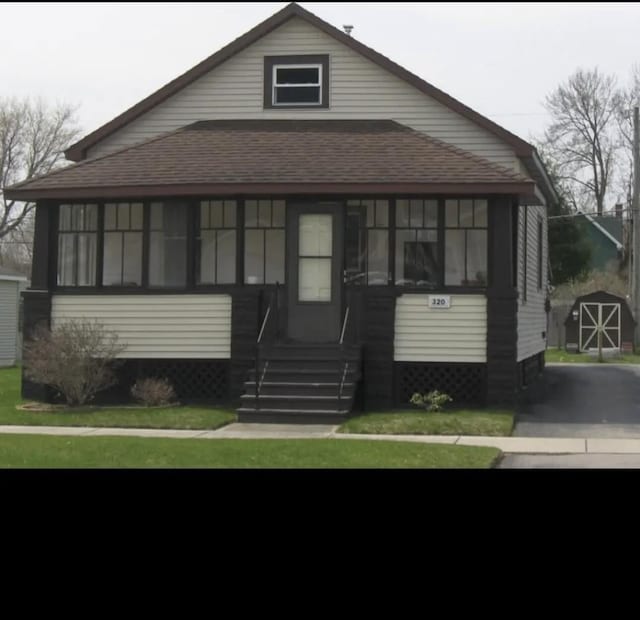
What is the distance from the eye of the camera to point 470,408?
15594mm

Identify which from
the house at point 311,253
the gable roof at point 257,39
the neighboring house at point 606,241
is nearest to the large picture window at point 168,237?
the house at point 311,253

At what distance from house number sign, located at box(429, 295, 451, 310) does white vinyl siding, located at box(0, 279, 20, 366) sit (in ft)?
62.6

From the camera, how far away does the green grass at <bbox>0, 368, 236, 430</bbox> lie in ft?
46.1

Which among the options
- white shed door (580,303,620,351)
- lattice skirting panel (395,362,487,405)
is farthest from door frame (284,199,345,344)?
white shed door (580,303,620,351)

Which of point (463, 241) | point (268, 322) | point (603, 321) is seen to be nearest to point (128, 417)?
point (268, 322)

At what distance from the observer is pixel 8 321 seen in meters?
31.5

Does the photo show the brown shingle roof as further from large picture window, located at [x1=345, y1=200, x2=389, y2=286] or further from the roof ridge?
large picture window, located at [x1=345, y1=200, x2=389, y2=286]

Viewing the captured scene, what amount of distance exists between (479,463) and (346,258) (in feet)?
21.1

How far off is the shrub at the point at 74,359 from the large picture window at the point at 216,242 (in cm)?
192
